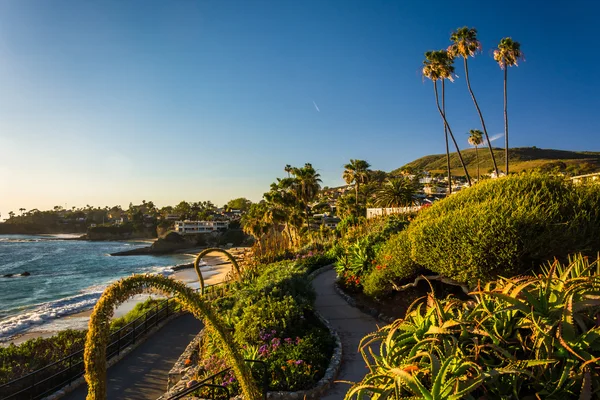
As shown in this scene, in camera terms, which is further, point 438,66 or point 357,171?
point 357,171

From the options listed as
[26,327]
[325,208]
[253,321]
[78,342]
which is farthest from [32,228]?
[253,321]

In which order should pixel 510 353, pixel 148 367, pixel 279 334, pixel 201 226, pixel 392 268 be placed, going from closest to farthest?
pixel 510 353, pixel 279 334, pixel 148 367, pixel 392 268, pixel 201 226

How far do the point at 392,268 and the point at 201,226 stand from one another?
107m

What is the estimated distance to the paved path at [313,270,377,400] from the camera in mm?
7537

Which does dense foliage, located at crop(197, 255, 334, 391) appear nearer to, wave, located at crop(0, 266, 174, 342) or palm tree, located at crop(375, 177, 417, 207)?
wave, located at crop(0, 266, 174, 342)

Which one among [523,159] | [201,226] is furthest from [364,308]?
[523,159]

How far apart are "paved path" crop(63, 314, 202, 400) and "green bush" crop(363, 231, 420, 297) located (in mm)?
7005

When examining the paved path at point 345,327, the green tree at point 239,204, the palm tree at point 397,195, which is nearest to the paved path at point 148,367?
the paved path at point 345,327

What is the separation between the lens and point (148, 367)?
11086mm

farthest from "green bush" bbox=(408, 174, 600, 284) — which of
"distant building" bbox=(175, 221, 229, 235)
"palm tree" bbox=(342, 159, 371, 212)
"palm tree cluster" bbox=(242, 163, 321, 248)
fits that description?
"distant building" bbox=(175, 221, 229, 235)

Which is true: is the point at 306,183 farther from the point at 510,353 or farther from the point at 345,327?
the point at 510,353

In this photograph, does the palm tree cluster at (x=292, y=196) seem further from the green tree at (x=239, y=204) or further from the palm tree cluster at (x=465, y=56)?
the green tree at (x=239, y=204)

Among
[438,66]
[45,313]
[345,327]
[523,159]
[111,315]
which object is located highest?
[438,66]

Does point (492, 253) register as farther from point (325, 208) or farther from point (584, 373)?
point (325, 208)
